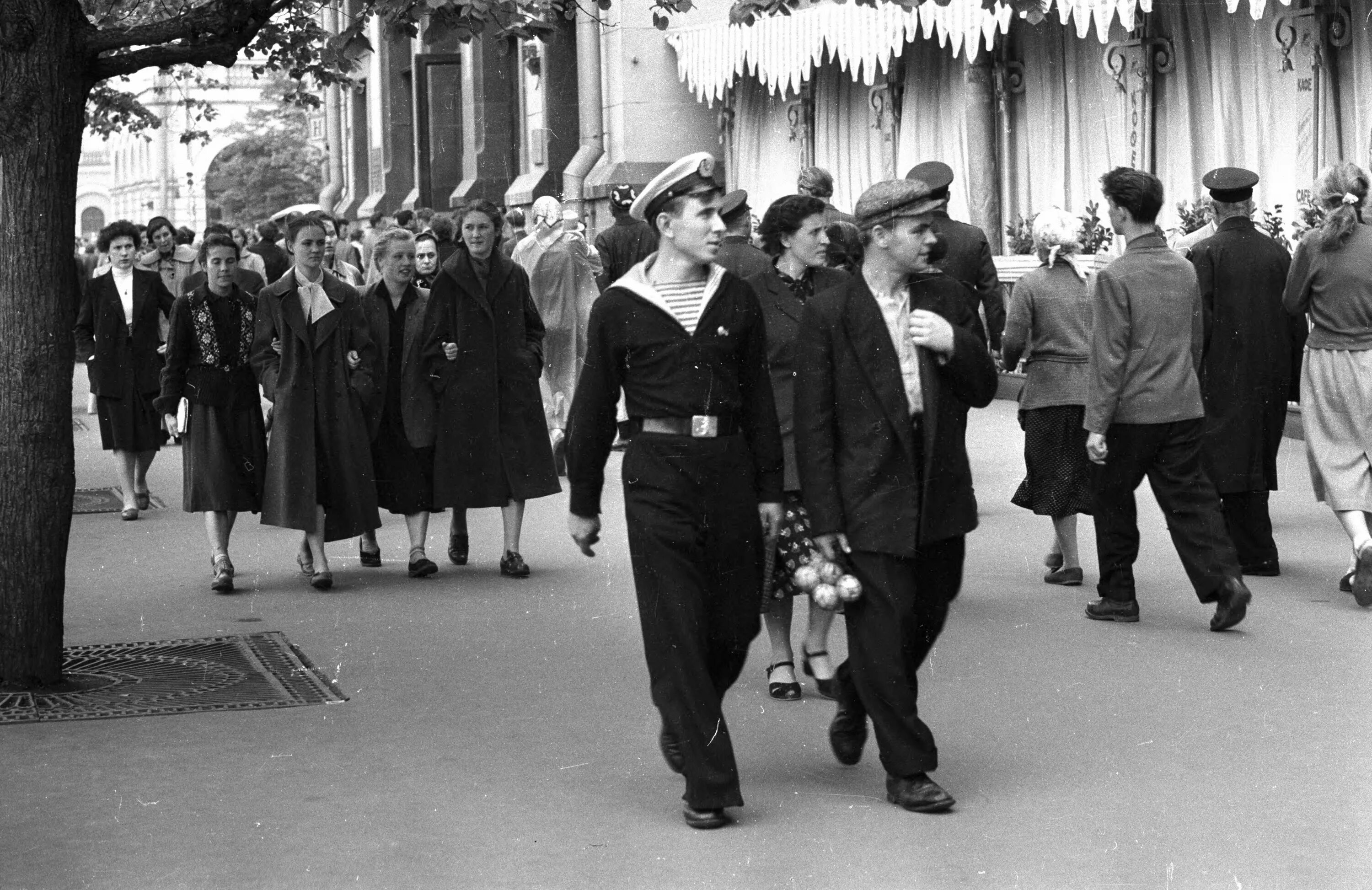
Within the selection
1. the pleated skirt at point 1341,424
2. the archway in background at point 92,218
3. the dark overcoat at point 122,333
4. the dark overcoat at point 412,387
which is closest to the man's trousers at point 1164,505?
the pleated skirt at point 1341,424

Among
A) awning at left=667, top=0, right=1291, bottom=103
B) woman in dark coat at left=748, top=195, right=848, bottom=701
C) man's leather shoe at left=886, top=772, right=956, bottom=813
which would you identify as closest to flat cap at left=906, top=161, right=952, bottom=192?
woman in dark coat at left=748, top=195, right=848, bottom=701

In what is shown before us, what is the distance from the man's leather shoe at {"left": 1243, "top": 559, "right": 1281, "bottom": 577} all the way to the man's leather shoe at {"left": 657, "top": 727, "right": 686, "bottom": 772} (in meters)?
4.88

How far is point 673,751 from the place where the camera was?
20.2 ft

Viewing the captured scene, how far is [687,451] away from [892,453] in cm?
60

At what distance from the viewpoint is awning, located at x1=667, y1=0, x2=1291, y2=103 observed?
1809 centimetres

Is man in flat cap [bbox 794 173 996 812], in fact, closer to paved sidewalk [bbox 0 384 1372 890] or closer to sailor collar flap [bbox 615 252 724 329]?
sailor collar flap [bbox 615 252 724 329]

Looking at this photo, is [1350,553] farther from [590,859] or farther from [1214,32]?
[1214,32]

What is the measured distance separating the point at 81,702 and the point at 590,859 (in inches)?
119

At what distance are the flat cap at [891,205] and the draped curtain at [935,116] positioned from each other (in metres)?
16.9

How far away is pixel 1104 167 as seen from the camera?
2083 centimetres

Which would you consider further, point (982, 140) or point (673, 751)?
point (982, 140)

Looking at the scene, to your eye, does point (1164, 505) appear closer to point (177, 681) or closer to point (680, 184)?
point (680, 184)

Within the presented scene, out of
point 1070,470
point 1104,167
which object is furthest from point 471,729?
point 1104,167

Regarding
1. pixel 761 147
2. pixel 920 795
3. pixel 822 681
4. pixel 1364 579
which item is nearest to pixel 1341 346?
pixel 1364 579
